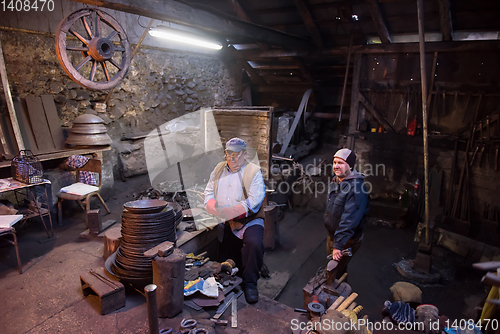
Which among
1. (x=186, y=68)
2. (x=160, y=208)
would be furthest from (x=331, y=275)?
(x=186, y=68)

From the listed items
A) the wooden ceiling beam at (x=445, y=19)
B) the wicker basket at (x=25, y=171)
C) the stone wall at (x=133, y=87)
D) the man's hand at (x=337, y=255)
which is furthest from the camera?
the wooden ceiling beam at (x=445, y=19)

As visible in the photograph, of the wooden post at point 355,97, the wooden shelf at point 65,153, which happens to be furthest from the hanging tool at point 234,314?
the wooden post at point 355,97

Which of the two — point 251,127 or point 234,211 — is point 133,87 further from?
point 234,211

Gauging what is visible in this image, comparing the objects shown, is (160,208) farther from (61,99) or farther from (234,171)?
(61,99)

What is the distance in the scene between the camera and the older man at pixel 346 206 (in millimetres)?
3447

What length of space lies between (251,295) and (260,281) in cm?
166

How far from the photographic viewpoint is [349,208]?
346cm

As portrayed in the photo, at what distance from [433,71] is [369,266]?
4.57 m

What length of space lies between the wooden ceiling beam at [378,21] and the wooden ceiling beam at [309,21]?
4.23 feet

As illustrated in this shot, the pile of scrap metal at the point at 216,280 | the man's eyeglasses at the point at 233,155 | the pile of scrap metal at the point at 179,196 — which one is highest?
the man's eyeglasses at the point at 233,155

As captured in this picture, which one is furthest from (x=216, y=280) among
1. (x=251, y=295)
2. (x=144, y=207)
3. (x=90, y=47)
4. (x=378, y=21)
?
(x=378, y=21)

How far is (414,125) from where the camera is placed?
22.2 ft

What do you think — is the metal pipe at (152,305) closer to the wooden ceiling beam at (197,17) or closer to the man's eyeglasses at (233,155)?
the man's eyeglasses at (233,155)

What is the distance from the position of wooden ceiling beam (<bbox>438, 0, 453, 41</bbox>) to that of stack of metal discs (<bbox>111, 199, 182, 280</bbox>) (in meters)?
6.26
